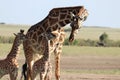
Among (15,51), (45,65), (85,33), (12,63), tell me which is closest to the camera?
(45,65)

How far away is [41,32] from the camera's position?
54.8ft

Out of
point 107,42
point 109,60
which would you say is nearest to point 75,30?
point 109,60

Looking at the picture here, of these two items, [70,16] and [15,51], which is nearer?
[70,16]

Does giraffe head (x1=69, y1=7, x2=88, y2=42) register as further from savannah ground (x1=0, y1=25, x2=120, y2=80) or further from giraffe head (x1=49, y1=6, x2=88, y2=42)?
savannah ground (x1=0, y1=25, x2=120, y2=80)

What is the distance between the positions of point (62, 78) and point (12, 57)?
247 inches

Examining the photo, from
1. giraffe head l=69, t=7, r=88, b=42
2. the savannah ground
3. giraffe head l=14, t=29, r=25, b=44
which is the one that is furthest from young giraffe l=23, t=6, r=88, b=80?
the savannah ground

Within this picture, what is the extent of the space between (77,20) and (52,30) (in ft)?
3.31

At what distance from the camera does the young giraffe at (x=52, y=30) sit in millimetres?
16031

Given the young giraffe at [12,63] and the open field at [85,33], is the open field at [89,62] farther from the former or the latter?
the open field at [85,33]

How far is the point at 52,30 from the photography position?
16.4m

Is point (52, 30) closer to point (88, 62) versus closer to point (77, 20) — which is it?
point (77, 20)

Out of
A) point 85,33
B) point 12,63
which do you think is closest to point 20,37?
point 12,63

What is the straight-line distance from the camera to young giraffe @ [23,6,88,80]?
1603 centimetres

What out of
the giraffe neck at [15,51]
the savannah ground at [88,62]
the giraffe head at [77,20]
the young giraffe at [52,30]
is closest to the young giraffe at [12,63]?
the giraffe neck at [15,51]
